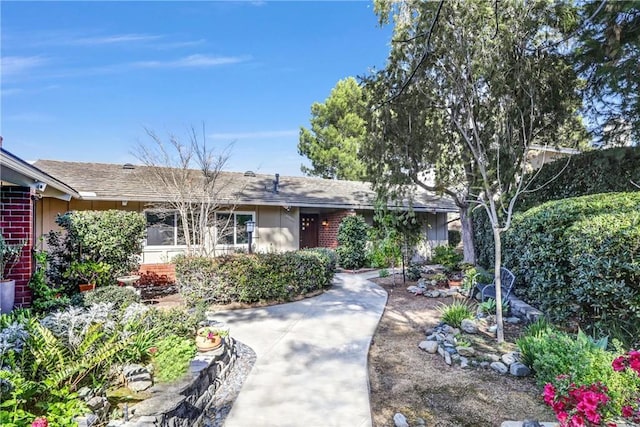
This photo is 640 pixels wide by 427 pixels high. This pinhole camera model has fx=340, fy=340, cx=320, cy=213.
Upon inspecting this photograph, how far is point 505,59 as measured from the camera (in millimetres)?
7203

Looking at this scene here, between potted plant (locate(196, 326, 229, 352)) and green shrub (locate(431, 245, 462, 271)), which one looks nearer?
potted plant (locate(196, 326, 229, 352))

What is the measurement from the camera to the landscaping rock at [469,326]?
5.76 meters

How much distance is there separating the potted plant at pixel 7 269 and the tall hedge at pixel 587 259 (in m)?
8.12

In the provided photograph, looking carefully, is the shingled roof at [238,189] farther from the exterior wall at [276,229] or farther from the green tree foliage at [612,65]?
the green tree foliage at [612,65]

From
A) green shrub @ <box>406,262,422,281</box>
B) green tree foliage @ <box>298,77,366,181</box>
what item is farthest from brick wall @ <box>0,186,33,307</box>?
green tree foliage @ <box>298,77,366,181</box>

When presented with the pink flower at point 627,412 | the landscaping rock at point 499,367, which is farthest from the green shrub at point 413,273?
the pink flower at point 627,412

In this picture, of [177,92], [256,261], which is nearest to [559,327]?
[256,261]

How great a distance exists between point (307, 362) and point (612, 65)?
792cm

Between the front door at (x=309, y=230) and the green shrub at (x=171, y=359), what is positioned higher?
the front door at (x=309, y=230)

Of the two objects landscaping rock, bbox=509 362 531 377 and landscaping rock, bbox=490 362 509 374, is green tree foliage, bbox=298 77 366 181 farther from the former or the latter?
landscaping rock, bbox=509 362 531 377

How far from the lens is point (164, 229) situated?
12078 millimetres

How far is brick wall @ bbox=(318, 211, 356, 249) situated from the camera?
15.1m

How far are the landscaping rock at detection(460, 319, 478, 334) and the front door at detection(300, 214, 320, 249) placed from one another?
1050cm

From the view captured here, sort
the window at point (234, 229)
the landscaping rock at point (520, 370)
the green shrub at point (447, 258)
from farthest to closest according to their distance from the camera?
the window at point (234, 229)
the green shrub at point (447, 258)
the landscaping rock at point (520, 370)
